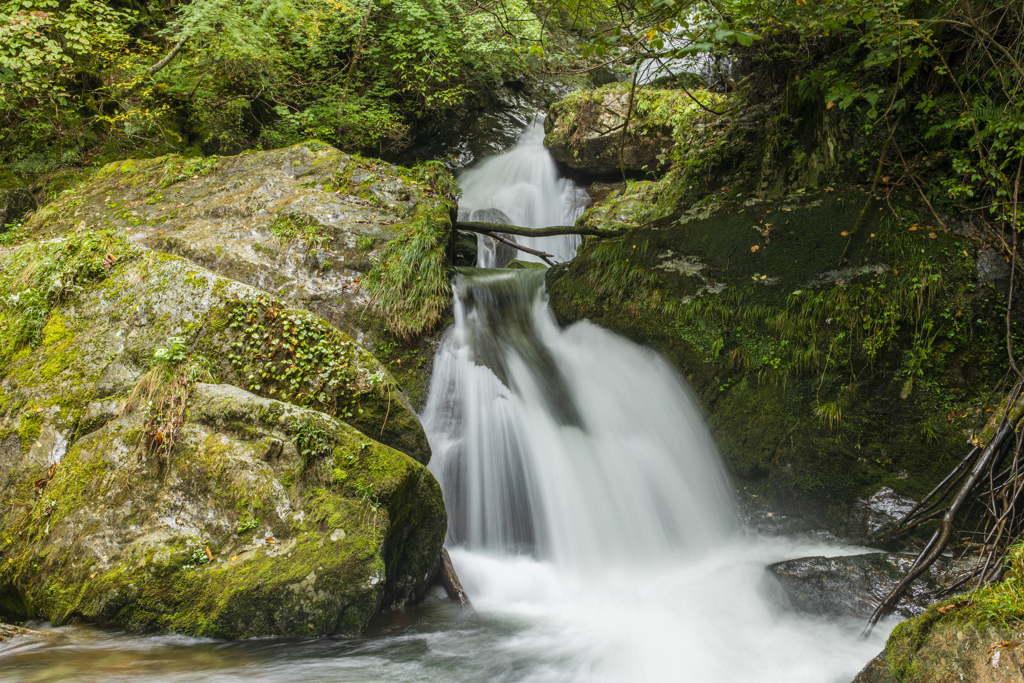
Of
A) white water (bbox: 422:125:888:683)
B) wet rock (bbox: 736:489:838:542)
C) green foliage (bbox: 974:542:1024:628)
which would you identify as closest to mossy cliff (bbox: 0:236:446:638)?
white water (bbox: 422:125:888:683)

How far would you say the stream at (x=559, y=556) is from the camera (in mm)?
2986

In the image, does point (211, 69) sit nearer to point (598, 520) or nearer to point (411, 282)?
point (411, 282)

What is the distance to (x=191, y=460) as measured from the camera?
3.32 metres

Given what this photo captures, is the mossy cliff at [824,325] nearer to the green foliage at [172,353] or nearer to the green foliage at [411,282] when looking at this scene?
the green foliage at [411,282]

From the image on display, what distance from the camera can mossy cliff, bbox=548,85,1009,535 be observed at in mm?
4238

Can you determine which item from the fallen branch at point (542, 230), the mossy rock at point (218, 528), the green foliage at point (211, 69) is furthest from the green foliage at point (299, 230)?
the green foliage at point (211, 69)

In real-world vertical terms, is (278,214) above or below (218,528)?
above

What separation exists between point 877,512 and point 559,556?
2.54 meters

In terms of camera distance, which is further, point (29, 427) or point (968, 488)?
point (29, 427)

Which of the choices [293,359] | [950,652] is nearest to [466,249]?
[293,359]

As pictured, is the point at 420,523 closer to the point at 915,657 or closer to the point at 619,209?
the point at 915,657

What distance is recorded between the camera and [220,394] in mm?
3580

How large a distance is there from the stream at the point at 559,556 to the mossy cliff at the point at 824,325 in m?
0.35

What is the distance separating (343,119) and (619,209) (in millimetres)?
5133
